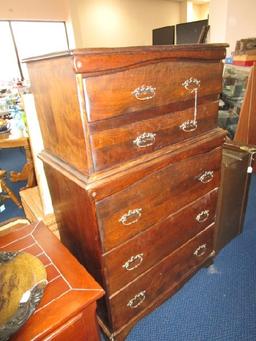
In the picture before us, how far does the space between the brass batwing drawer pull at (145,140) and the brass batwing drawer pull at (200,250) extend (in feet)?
2.79

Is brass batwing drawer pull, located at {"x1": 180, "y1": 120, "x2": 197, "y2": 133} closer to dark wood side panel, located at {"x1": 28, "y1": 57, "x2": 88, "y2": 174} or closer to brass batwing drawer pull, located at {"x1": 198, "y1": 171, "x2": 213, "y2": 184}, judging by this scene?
brass batwing drawer pull, located at {"x1": 198, "y1": 171, "x2": 213, "y2": 184}

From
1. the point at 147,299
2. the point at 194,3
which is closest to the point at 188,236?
the point at 147,299

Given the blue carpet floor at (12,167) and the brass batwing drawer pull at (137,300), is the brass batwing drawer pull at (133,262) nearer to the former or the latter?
the brass batwing drawer pull at (137,300)

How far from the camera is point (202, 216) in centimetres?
142

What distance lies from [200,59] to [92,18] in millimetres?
7531

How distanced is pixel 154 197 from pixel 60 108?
55cm

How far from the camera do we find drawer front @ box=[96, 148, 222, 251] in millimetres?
948

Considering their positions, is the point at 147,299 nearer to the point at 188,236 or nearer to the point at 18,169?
the point at 188,236

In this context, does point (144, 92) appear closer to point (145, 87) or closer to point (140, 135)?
point (145, 87)

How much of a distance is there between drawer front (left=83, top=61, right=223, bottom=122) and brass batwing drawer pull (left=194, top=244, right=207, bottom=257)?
0.93 metres

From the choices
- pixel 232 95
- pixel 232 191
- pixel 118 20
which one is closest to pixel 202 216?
pixel 232 191

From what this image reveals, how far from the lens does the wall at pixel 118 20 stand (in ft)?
23.2

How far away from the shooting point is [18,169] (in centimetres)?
376

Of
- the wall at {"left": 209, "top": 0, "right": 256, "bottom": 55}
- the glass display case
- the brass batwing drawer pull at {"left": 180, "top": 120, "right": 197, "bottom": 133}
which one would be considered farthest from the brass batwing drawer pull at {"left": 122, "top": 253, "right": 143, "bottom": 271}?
the wall at {"left": 209, "top": 0, "right": 256, "bottom": 55}
